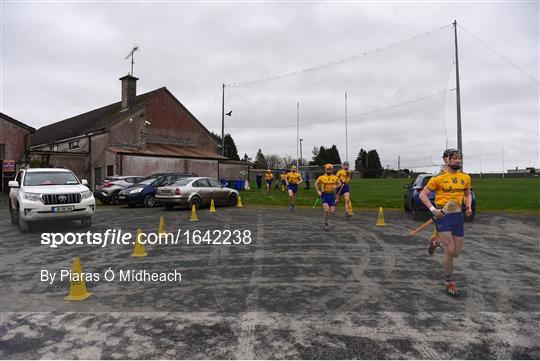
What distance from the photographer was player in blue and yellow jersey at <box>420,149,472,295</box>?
5.16m

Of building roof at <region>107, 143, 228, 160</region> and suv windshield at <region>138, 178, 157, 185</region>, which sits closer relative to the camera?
suv windshield at <region>138, 178, 157, 185</region>

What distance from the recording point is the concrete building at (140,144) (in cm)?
2687

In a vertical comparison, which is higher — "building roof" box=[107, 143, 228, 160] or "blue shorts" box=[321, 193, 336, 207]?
"building roof" box=[107, 143, 228, 160]

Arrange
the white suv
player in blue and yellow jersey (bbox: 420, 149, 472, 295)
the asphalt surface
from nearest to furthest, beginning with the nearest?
the asphalt surface, player in blue and yellow jersey (bbox: 420, 149, 472, 295), the white suv

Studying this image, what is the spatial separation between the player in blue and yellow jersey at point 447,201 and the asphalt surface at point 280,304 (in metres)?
0.47

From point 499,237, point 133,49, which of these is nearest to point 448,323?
point 499,237

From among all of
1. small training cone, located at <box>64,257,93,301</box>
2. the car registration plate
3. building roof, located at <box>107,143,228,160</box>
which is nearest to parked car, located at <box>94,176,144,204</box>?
building roof, located at <box>107,143,228,160</box>

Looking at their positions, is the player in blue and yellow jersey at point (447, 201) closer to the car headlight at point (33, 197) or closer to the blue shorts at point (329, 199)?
the blue shorts at point (329, 199)

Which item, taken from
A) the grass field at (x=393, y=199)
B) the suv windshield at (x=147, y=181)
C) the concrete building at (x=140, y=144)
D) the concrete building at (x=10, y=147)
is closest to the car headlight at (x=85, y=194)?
the suv windshield at (x=147, y=181)

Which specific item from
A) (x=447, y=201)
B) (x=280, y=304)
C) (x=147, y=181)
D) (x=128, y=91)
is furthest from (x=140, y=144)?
(x=447, y=201)

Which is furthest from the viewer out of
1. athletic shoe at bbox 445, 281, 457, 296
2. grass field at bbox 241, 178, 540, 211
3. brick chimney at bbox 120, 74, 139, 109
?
brick chimney at bbox 120, 74, 139, 109

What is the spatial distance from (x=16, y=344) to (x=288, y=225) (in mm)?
8152

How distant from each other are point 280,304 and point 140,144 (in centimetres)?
2742

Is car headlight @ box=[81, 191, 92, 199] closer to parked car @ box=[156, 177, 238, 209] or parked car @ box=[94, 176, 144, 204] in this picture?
parked car @ box=[156, 177, 238, 209]
